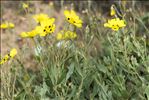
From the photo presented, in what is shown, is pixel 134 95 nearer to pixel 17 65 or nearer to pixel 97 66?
pixel 97 66

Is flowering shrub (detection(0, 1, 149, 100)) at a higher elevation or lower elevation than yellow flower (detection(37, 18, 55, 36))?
lower

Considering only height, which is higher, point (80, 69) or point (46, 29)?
point (46, 29)

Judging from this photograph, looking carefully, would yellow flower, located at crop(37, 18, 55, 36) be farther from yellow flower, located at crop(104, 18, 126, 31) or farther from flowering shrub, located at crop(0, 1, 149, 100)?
yellow flower, located at crop(104, 18, 126, 31)

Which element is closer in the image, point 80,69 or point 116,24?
point 116,24

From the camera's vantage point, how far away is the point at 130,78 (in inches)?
89.6

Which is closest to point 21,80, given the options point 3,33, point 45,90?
point 45,90

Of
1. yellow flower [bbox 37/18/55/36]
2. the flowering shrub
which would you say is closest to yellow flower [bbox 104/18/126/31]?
the flowering shrub

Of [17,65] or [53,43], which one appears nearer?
[53,43]

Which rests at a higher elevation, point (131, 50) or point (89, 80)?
point (131, 50)

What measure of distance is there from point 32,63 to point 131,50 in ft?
3.59

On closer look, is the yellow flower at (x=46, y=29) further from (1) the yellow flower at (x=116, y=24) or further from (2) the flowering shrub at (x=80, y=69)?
(1) the yellow flower at (x=116, y=24)

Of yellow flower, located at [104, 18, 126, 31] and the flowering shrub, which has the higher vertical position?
yellow flower, located at [104, 18, 126, 31]

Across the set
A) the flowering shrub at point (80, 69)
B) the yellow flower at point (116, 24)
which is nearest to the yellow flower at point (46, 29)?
the flowering shrub at point (80, 69)

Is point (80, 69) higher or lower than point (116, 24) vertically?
lower
